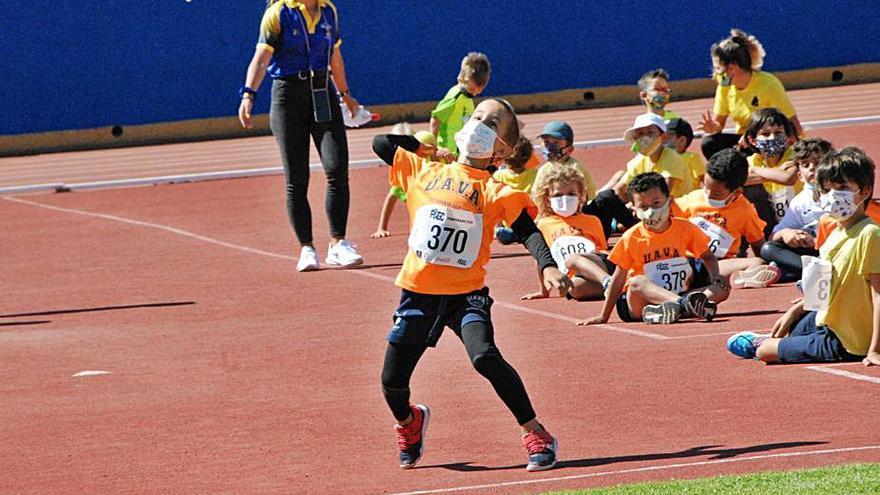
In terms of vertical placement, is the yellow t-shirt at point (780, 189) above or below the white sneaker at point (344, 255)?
above

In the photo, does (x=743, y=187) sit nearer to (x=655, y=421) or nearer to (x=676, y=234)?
(x=676, y=234)

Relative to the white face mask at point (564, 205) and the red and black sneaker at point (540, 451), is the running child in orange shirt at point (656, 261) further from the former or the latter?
the red and black sneaker at point (540, 451)

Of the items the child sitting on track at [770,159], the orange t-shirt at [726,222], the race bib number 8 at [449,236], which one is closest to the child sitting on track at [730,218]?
the orange t-shirt at [726,222]

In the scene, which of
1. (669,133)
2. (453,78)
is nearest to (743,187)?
(669,133)

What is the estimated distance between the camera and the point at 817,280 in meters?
9.24

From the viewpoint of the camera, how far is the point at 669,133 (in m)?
15.1

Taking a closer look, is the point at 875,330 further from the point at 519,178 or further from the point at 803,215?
the point at 519,178

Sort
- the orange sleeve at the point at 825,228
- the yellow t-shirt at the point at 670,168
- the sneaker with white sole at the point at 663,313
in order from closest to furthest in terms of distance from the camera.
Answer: the orange sleeve at the point at 825,228
the sneaker with white sole at the point at 663,313
the yellow t-shirt at the point at 670,168

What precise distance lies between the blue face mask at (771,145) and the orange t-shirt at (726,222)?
3.12ft

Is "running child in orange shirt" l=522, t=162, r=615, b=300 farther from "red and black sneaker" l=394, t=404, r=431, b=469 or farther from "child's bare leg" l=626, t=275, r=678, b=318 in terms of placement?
"red and black sneaker" l=394, t=404, r=431, b=469

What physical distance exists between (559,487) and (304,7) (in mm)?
8254

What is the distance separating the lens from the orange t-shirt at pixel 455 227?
25.8 feet

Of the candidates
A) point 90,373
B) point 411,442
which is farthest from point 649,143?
point 411,442

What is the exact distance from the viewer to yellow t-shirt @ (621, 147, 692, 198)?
14.3m
